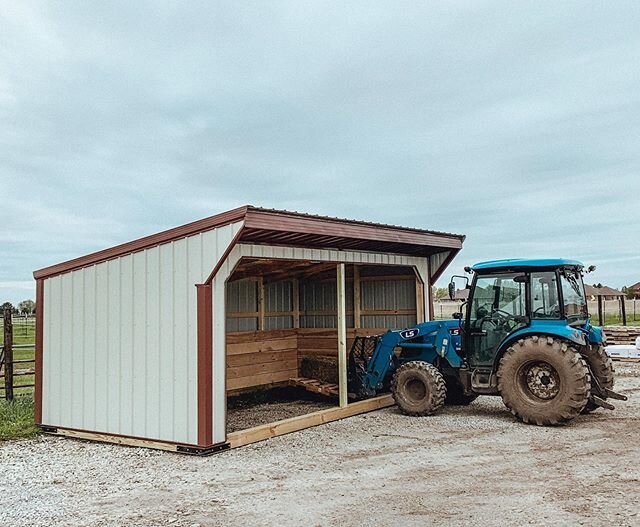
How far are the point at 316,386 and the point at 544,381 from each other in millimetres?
3969

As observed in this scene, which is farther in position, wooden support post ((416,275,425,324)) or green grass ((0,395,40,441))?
wooden support post ((416,275,425,324))

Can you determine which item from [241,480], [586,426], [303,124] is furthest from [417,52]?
[241,480]

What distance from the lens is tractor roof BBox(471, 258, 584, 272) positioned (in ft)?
25.3

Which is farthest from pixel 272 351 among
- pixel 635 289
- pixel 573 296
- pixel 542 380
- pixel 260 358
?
pixel 635 289

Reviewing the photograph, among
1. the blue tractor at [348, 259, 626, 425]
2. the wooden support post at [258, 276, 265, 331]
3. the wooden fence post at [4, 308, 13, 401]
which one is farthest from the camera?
the wooden support post at [258, 276, 265, 331]

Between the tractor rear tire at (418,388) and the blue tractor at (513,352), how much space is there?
0.01 meters

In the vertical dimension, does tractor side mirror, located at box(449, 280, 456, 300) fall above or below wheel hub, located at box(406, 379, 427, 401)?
above

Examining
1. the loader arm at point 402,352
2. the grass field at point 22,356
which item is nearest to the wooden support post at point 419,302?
the loader arm at point 402,352

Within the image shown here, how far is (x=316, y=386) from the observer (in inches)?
400

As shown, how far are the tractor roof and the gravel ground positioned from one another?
1.97m

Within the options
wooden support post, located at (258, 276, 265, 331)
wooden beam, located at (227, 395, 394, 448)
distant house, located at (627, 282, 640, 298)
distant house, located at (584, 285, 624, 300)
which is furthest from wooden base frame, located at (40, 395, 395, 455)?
distant house, located at (627, 282, 640, 298)

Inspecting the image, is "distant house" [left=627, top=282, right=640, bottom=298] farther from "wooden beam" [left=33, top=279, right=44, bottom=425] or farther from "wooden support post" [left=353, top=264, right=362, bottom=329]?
"wooden beam" [left=33, top=279, right=44, bottom=425]

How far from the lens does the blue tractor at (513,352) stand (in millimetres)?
7324

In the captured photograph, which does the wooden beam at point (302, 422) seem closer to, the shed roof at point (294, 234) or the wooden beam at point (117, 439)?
the wooden beam at point (117, 439)
